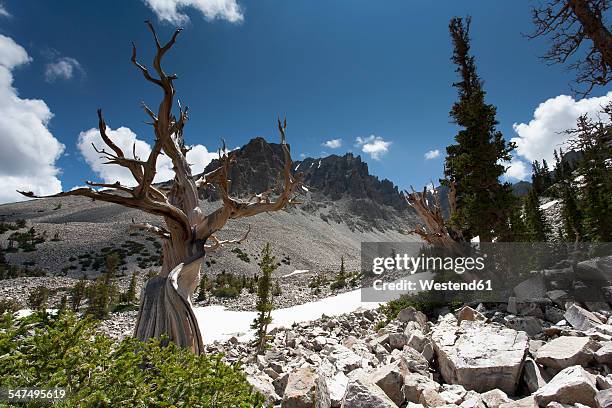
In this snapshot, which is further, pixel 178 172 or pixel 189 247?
pixel 178 172

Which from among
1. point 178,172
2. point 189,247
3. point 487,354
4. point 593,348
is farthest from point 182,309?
point 593,348

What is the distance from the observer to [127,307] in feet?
74.8

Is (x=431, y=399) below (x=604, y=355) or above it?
below

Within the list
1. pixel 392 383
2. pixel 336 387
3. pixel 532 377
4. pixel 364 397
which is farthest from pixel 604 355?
pixel 336 387

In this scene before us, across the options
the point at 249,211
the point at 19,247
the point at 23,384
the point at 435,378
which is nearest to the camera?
the point at 23,384

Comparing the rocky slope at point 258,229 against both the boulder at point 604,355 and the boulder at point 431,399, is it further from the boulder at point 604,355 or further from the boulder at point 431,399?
the boulder at point 604,355

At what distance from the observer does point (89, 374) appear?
2.12 metres

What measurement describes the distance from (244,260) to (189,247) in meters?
49.6

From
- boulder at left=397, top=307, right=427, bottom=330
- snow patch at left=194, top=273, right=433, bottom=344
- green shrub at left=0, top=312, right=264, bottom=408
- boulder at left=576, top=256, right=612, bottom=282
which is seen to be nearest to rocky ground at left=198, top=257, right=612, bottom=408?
boulder at left=576, top=256, right=612, bottom=282

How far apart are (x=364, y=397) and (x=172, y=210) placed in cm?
359

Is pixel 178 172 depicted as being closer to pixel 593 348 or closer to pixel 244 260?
pixel 593 348

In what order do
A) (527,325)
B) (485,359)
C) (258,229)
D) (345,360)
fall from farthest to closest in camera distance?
(258,229)
(527,325)
(345,360)
(485,359)

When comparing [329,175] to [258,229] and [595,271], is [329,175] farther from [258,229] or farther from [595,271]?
[595,271]

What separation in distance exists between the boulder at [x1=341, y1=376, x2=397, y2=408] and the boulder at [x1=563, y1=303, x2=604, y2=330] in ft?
15.3
